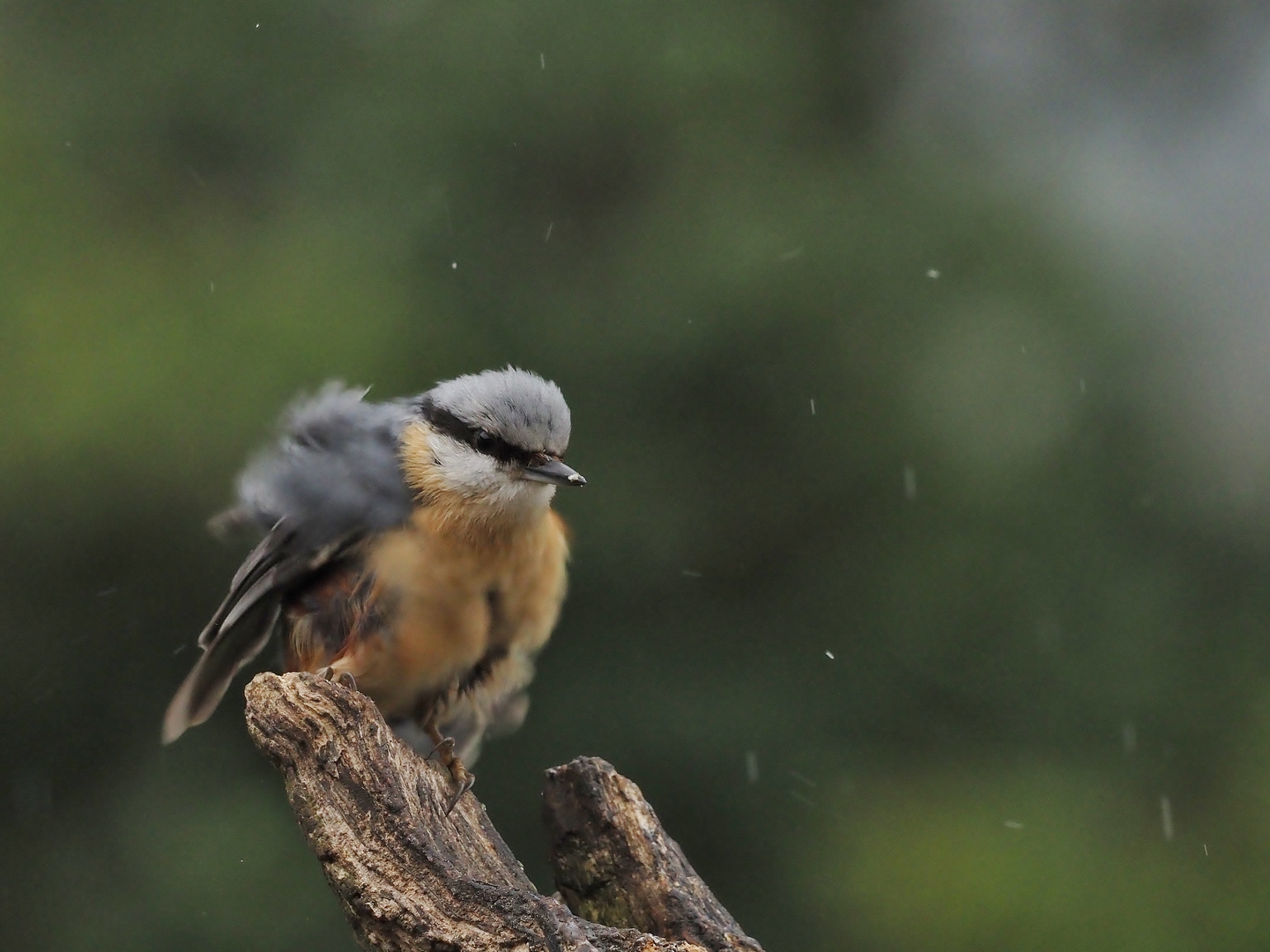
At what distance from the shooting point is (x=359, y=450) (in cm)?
326

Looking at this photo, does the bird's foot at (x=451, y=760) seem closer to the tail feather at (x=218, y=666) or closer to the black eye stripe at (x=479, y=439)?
the tail feather at (x=218, y=666)

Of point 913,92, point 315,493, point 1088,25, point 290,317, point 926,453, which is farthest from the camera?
point 1088,25

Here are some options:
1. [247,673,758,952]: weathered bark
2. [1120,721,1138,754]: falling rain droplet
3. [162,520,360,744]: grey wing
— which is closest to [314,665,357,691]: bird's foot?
[162,520,360,744]: grey wing

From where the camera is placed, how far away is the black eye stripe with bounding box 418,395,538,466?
3115mm

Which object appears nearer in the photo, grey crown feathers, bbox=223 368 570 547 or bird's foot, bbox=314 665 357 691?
bird's foot, bbox=314 665 357 691

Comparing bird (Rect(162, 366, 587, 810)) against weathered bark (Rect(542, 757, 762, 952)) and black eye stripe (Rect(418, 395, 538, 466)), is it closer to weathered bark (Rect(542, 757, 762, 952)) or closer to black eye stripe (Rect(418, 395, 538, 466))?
black eye stripe (Rect(418, 395, 538, 466))

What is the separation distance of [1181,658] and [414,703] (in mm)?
3104

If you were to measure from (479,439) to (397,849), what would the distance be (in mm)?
970

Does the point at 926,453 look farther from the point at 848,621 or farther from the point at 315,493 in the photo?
the point at 315,493

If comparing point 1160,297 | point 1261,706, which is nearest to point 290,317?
point 1160,297

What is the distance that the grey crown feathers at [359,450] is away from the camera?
10.2 feet

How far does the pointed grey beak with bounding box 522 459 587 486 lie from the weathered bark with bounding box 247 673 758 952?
65cm

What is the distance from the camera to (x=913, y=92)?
5.63 meters

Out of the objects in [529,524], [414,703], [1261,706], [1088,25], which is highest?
[1088,25]
